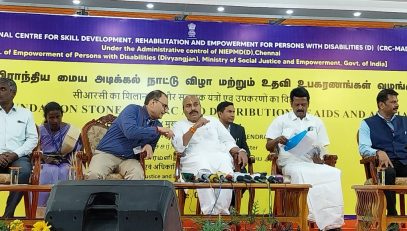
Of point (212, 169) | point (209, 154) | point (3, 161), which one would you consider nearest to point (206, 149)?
point (209, 154)

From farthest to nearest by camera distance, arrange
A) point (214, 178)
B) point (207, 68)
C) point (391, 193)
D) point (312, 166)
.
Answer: point (207, 68), point (312, 166), point (391, 193), point (214, 178)

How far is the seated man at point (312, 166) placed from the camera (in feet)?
17.0

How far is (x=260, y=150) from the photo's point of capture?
6.81m

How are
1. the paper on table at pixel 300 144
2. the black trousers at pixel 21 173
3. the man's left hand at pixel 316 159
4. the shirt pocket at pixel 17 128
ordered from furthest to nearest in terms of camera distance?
1. the man's left hand at pixel 316 159
2. the paper on table at pixel 300 144
3. the shirt pocket at pixel 17 128
4. the black trousers at pixel 21 173

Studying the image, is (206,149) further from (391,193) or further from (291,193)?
(391,193)

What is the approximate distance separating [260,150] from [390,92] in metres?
1.85

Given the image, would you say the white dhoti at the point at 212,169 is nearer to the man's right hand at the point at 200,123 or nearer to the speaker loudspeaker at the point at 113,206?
the man's right hand at the point at 200,123

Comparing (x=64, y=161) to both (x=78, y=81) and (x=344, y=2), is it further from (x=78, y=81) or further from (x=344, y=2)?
(x=344, y=2)

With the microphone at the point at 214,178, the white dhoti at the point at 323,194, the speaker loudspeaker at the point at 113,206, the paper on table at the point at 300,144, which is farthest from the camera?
the paper on table at the point at 300,144

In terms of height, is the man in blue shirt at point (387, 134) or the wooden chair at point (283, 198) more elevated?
the man in blue shirt at point (387, 134)

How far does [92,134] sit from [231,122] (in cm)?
154

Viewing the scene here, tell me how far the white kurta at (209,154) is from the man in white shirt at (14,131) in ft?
4.24

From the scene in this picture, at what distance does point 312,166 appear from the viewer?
5375 millimetres

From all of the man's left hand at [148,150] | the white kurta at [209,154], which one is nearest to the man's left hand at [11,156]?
the man's left hand at [148,150]
